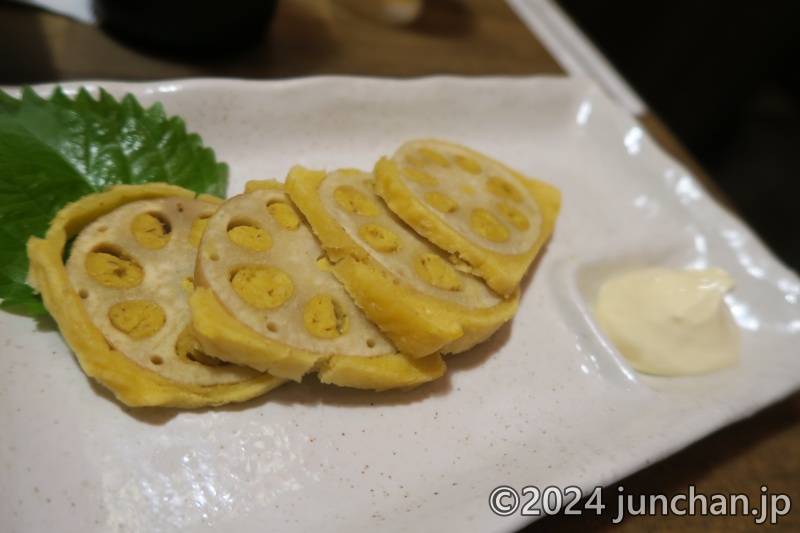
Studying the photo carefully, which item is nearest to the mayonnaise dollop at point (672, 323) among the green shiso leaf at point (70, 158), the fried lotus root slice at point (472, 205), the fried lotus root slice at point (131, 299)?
the fried lotus root slice at point (472, 205)

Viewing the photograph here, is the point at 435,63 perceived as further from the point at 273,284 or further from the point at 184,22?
the point at 273,284

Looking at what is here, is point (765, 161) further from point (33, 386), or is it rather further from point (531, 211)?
point (33, 386)

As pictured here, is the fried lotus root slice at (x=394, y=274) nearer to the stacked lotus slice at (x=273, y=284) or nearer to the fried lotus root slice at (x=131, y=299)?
the stacked lotus slice at (x=273, y=284)

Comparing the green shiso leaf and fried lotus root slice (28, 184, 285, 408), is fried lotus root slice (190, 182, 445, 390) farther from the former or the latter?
the green shiso leaf

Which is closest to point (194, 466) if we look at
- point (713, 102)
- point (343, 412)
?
point (343, 412)

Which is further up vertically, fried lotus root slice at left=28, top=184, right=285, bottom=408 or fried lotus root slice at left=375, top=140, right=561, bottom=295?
fried lotus root slice at left=375, top=140, right=561, bottom=295

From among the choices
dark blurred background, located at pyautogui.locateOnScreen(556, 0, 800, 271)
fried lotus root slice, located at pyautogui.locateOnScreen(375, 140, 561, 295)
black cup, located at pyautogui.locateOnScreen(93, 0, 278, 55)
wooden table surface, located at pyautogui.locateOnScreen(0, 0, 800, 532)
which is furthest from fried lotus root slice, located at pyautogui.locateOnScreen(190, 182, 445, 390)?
dark blurred background, located at pyautogui.locateOnScreen(556, 0, 800, 271)

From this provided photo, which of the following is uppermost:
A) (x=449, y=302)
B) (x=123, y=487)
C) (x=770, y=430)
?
(x=449, y=302)
